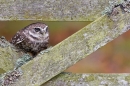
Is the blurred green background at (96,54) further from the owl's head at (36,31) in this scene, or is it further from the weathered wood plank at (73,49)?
the weathered wood plank at (73,49)

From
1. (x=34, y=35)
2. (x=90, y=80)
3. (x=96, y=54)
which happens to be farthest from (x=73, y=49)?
(x=96, y=54)

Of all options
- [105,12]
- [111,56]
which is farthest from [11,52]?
[111,56]

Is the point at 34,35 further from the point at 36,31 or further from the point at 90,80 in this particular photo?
the point at 90,80

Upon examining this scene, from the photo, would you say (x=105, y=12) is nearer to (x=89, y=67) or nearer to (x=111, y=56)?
(x=89, y=67)

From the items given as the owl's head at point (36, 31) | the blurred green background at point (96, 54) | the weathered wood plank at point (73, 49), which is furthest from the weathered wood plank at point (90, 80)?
the blurred green background at point (96, 54)

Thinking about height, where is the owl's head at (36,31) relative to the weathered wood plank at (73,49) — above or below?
above

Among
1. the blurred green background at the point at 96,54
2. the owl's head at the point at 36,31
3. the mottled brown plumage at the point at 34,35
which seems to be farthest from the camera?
the blurred green background at the point at 96,54

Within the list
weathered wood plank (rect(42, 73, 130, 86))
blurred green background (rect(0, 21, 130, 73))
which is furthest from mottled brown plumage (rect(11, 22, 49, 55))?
blurred green background (rect(0, 21, 130, 73))
